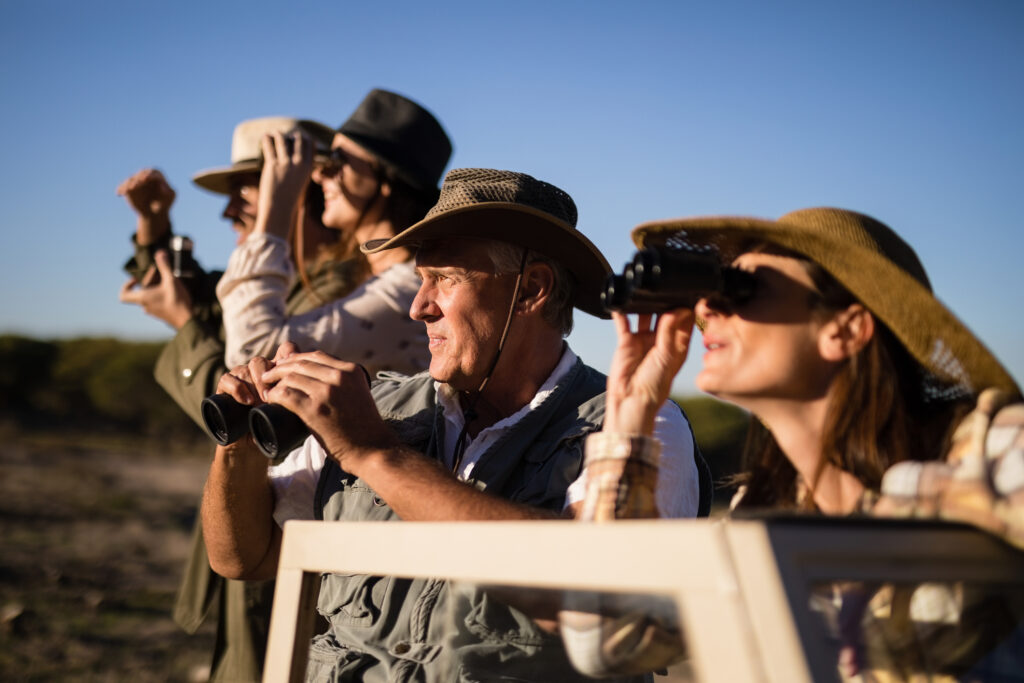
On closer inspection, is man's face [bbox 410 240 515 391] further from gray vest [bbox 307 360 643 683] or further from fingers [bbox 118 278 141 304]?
fingers [bbox 118 278 141 304]

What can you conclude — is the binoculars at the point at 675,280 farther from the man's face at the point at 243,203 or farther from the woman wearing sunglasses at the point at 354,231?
the man's face at the point at 243,203

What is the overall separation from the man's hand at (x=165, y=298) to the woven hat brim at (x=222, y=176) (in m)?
0.47

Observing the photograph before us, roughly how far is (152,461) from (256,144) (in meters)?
12.0

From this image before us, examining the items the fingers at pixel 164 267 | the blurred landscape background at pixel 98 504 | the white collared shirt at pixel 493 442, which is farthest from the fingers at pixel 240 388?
the fingers at pixel 164 267

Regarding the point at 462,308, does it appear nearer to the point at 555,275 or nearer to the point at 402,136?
the point at 555,275

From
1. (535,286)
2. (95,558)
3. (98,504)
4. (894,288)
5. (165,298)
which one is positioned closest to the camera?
(894,288)

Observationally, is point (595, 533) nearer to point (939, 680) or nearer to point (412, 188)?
point (939, 680)

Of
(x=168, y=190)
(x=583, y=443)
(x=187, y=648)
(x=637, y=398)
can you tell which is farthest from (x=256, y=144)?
(x=187, y=648)

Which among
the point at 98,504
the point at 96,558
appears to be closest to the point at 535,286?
the point at 96,558

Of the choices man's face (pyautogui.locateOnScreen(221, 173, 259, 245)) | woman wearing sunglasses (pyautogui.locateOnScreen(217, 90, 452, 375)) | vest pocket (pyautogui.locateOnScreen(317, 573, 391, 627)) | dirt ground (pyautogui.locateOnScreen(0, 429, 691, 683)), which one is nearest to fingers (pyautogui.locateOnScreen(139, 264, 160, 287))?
man's face (pyautogui.locateOnScreen(221, 173, 259, 245))

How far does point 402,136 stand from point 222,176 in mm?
1052

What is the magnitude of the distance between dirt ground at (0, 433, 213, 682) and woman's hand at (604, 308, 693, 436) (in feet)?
16.6

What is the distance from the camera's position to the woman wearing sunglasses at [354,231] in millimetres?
2986

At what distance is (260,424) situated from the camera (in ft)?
6.91
